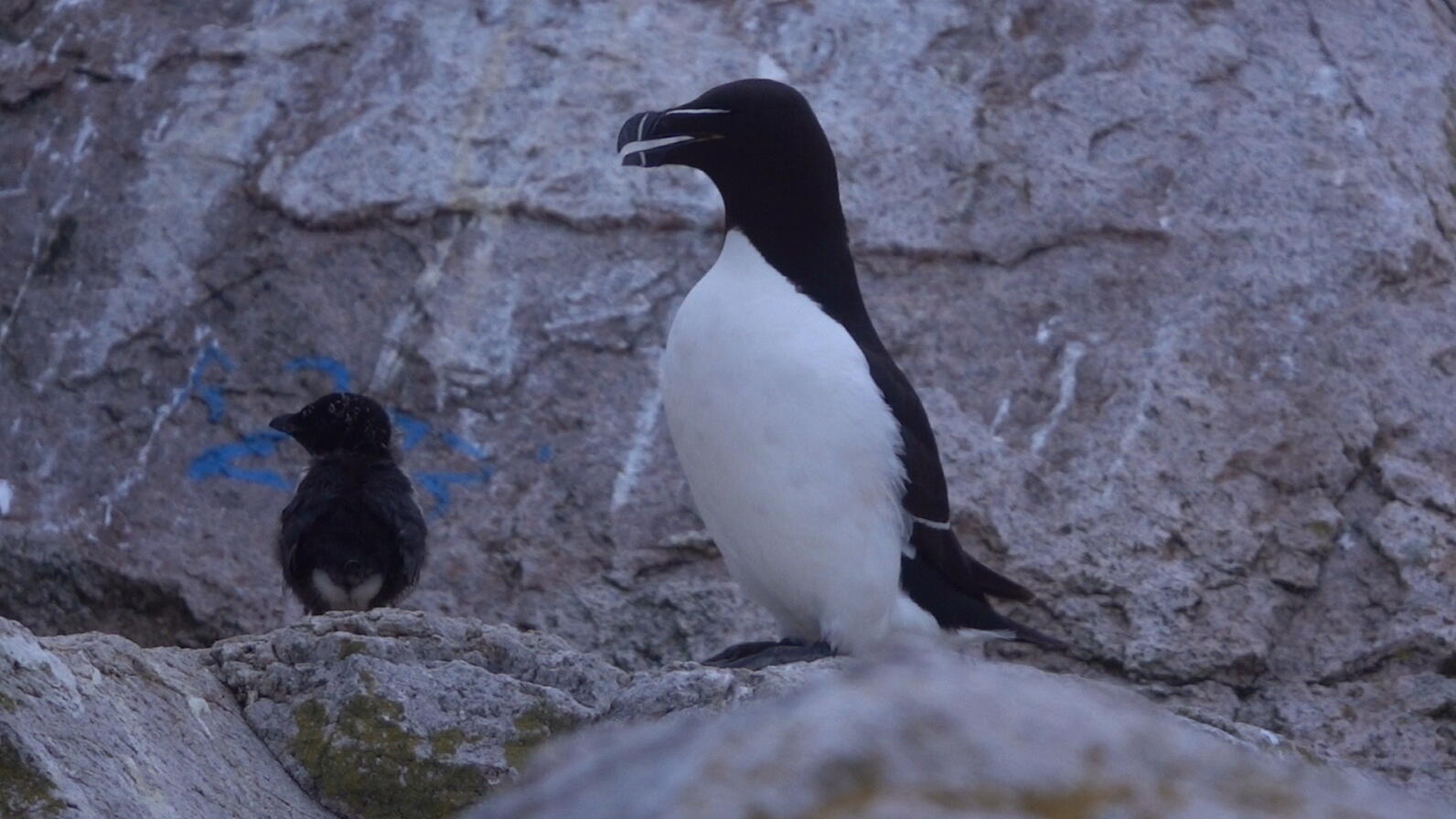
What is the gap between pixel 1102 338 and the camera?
235 inches

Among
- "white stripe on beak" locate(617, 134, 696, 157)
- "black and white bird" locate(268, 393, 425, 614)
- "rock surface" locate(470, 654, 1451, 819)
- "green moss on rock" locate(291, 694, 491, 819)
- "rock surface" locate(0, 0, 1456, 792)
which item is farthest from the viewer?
A: "rock surface" locate(0, 0, 1456, 792)

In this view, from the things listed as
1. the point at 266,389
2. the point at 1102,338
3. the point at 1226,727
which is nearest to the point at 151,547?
the point at 266,389

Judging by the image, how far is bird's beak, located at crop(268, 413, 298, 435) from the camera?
549cm

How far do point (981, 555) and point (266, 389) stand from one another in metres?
2.10

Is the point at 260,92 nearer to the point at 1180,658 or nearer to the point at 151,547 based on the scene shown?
the point at 151,547

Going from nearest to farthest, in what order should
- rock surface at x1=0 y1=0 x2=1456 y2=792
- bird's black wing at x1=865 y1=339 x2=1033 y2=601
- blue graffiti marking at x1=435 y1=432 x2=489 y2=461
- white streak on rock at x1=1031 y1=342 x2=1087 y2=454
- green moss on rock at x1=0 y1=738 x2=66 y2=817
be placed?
Result: green moss on rock at x1=0 y1=738 x2=66 y2=817 < bird's black wing at x1=865 y1=339 x2=1033 y2=601 < rock surface at x1=0 y1=0 x2=1456 y2=792 < white streak on rock at x1=1031 y1=342 x2=1087 y2=454 < blue graffiti marking at x1=435 y1=432 x2=489 y2=461

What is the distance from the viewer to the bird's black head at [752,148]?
4.70 meters

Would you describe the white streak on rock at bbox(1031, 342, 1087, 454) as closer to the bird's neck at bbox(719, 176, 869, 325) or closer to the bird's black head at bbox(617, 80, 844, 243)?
the bird's neck at bbox(719, 176, 869, 325)

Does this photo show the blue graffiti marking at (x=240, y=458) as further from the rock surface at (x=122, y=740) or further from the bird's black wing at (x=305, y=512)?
the rock surface at (x=122, y=740)

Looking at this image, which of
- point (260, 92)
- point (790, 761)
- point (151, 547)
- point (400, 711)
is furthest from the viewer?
point (260, 92)

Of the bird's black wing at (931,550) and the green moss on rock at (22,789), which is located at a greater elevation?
the green moss on rock at (22,789)

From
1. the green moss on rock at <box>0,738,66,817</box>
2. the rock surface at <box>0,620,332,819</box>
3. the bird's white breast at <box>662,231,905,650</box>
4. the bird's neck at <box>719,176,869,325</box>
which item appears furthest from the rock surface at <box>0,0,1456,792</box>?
the green moss on rock at <box>0,738,66,817</box>

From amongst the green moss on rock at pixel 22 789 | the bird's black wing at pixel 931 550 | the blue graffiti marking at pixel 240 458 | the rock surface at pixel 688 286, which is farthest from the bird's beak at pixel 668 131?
the green moss on rock at pixel 22 789

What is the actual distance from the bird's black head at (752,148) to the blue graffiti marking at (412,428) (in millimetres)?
1557
